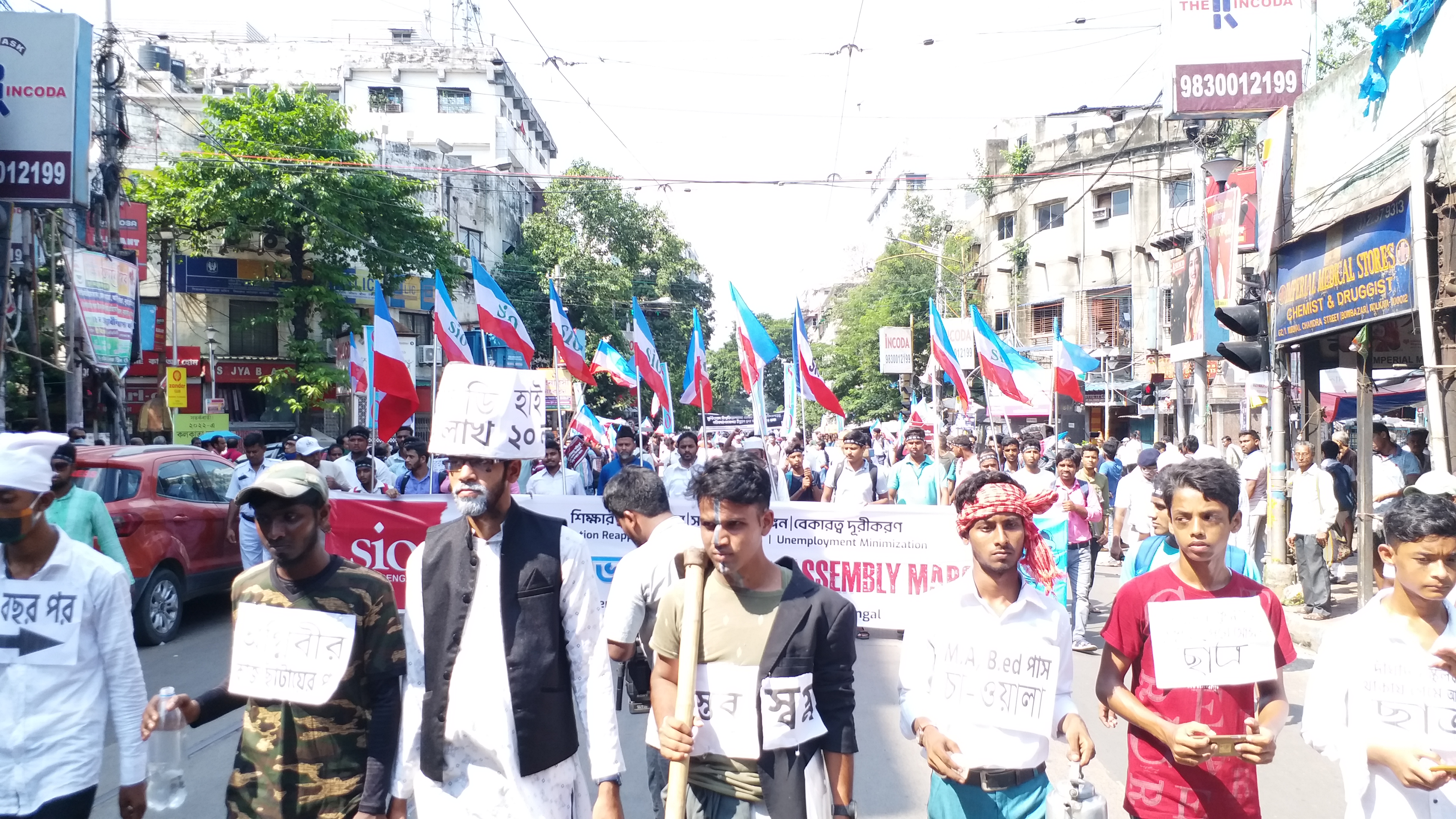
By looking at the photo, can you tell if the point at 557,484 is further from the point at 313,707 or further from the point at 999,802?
the point at 999,802

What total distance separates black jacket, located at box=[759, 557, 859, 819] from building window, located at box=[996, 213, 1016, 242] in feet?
135

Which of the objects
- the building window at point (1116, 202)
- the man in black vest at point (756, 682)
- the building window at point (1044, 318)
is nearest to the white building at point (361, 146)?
the building window at point (1044, 318)

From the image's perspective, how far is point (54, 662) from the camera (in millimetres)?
3137

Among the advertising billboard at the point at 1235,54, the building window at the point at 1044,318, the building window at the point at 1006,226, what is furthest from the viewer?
the building window at the point at 1006,226

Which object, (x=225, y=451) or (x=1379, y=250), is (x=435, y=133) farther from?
(x=1379, y=250)

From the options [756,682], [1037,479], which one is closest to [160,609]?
[1037,479]

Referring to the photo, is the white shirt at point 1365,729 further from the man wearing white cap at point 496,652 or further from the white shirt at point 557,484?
the white shirt at point 557,484

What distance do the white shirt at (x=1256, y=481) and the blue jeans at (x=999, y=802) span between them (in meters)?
Result: 9.94

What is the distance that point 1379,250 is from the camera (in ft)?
30.4

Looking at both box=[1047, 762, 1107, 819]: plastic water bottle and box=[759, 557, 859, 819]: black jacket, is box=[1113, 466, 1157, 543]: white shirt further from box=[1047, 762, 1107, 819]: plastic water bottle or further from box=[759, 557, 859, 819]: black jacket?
box=[759, 557, 859, 819]: black jacket

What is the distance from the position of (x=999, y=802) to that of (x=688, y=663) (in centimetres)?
108

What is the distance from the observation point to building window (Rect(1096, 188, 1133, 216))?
3700cm

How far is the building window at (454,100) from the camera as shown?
1933 inches

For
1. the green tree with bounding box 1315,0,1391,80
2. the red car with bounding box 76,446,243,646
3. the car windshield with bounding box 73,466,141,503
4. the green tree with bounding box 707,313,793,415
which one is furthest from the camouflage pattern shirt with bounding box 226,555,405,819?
the green tree with bounding box 707,313,793,415
